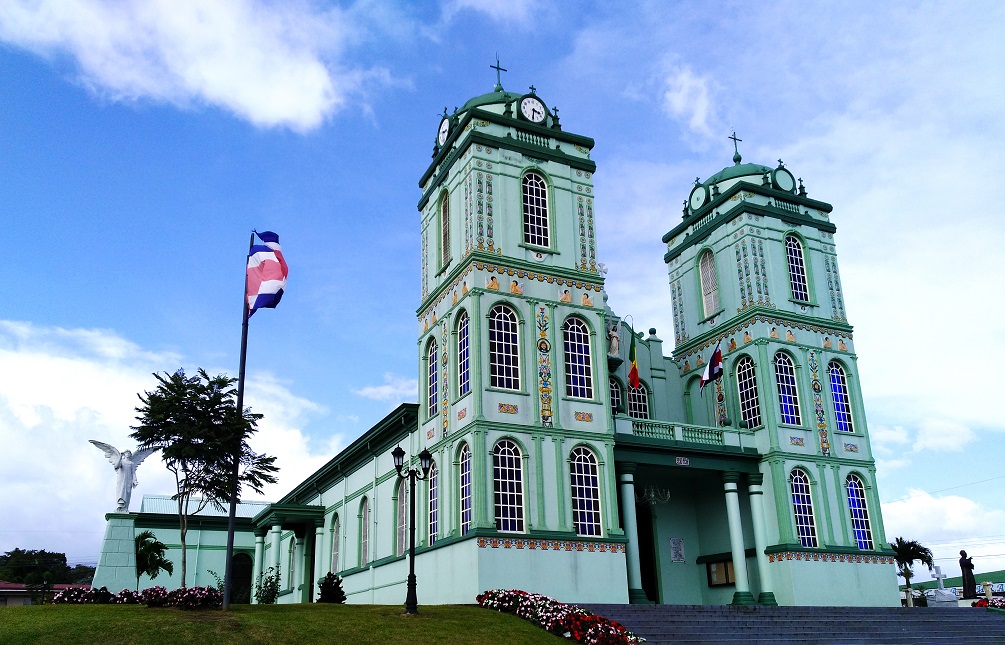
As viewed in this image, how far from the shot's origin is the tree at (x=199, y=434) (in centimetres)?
2248

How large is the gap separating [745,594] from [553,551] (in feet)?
25.7

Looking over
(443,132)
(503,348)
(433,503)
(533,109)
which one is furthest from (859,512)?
(443,132)

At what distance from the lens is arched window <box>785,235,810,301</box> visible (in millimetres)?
35000

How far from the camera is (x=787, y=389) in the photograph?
33094mm

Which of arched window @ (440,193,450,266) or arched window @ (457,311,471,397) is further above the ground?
arched window @ (440,193,450,266)

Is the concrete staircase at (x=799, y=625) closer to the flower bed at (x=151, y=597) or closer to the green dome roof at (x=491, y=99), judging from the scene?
the flower bed at (x=151, y=597)

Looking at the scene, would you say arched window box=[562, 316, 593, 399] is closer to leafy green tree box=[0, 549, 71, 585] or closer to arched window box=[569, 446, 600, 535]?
arched window box=[569, 446, 600, 535]

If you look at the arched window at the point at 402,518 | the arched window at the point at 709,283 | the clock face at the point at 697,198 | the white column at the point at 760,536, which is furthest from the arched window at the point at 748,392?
the arched window at the point at 402,518

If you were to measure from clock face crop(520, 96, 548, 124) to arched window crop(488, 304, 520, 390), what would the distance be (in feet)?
24.6

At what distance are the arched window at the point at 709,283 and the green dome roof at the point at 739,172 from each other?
124 inches

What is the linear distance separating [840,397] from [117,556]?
994 inches

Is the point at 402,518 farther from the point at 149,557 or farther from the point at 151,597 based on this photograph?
the point at 149,557

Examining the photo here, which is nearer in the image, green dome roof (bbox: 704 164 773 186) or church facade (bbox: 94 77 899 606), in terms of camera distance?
church facade (bbox: 94 77 899 606)

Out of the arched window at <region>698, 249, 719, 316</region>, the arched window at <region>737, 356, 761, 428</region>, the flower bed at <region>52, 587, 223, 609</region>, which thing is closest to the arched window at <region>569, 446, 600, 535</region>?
the arched window at <region>737, 356, 761, 428</region>
